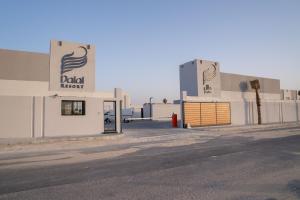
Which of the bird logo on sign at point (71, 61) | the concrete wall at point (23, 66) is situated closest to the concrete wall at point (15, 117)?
the concrete wall at point (23, 66)

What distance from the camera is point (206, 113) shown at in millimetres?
31938

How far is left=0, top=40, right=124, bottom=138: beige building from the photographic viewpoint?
19438 millimetres

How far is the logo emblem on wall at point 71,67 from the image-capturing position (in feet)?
70.7

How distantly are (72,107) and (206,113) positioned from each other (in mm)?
17267

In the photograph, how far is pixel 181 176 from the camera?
25.7ft

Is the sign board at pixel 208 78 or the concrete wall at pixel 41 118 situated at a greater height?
the sign board at pixel 208 78

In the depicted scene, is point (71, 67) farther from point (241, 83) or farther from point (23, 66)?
point (241, 83)

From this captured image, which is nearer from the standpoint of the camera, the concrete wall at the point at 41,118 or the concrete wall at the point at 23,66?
the concrete wall at the point at 41,118

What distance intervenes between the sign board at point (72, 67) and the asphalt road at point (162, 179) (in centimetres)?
1253

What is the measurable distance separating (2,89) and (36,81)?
2467mm

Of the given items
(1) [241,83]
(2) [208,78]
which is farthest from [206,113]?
(1) [241,83]

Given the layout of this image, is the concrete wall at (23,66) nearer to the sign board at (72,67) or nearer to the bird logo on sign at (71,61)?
the sign board at (72,67)

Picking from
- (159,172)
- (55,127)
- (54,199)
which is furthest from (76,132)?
(54,199)

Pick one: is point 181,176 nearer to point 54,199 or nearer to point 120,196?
point 120,196
